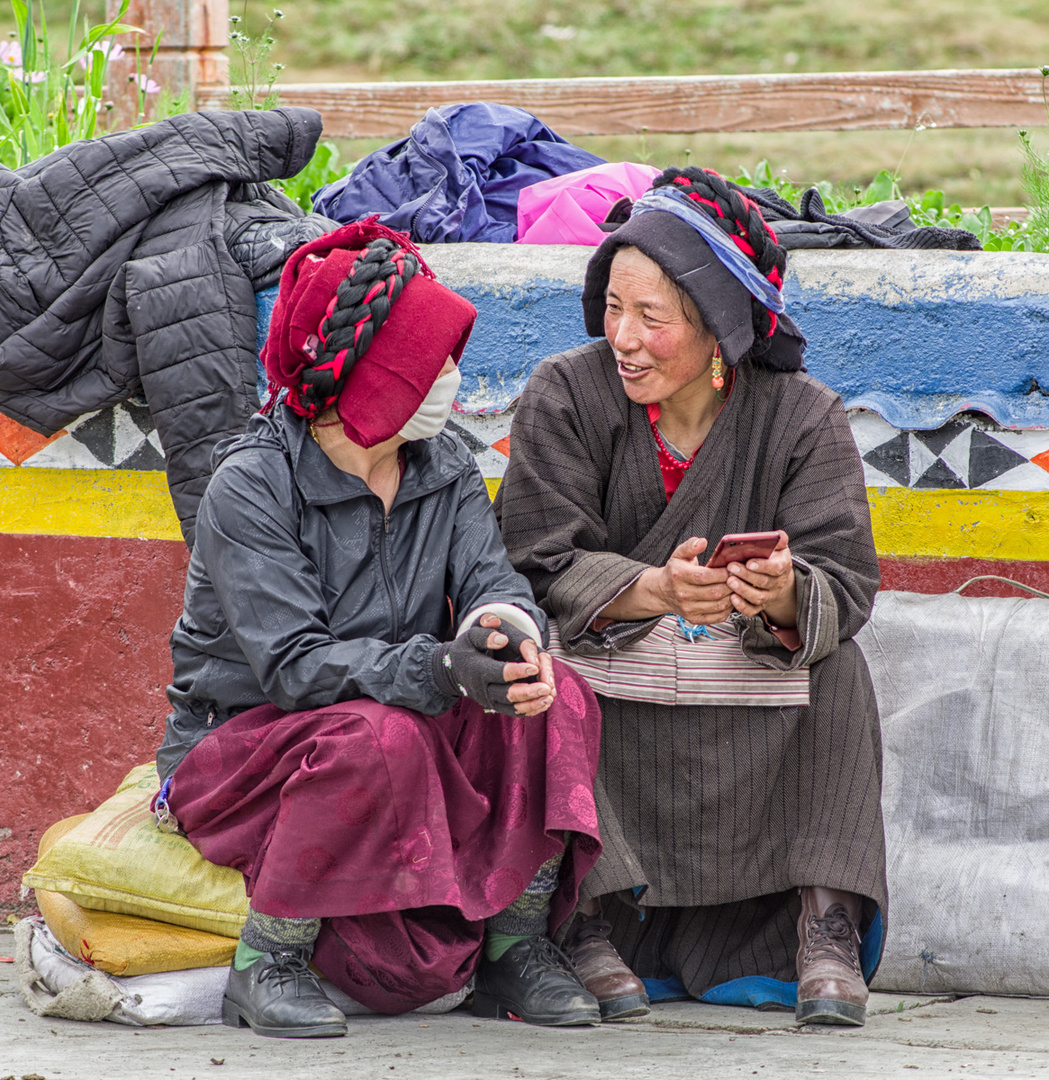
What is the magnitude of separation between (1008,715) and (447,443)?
59.5 inches

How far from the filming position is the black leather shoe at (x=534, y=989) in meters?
2.62

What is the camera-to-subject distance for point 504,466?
11.8 ft

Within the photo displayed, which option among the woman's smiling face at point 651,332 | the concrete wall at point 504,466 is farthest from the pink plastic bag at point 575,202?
the woman's smiling face at point 651,332

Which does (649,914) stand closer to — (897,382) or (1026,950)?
(1026,950)

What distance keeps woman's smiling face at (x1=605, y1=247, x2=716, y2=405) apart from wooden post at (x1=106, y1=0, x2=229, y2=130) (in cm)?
271

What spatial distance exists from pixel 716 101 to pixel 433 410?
2770 mm

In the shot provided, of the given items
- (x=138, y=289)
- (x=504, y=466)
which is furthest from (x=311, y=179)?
(x=504, y=466)

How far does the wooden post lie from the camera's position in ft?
16.7

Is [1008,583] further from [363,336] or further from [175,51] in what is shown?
[175,51]

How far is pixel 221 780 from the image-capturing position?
269cm

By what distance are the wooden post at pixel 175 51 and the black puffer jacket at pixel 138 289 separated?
65.9 inches

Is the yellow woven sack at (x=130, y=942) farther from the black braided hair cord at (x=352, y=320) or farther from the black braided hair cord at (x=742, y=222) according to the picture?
the black braided hair cord at (x=742, y=222)

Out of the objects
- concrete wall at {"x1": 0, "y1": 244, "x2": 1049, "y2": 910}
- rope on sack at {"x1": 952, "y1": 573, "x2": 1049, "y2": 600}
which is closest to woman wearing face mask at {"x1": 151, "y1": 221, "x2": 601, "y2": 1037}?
concrete wall at {"x1": 0, "y1": 244, "x2": 1049, "y2": 910}

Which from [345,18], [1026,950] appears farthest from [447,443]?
[345,18]
